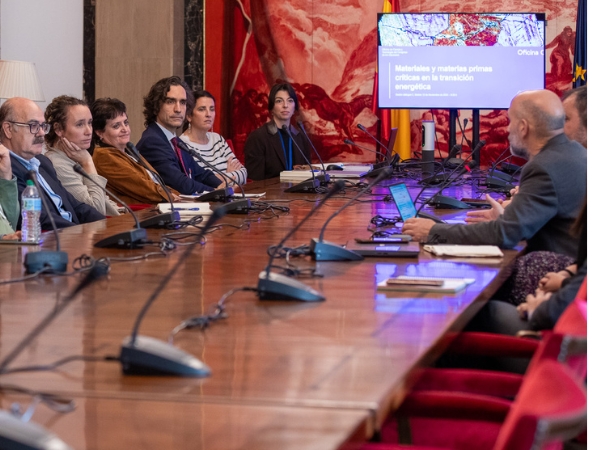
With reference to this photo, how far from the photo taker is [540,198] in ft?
10.9

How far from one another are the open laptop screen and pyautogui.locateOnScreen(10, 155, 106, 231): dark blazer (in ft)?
5.08

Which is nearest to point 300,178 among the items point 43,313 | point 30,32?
point 30,32

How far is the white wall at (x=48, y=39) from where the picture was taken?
6.80m

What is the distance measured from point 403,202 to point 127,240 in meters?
1.18

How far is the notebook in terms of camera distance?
9.86 ft

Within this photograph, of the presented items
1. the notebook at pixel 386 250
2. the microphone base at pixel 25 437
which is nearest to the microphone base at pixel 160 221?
the notebook at pixel 386 250

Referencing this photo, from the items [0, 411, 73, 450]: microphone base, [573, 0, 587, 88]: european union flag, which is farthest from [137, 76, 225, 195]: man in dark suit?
[0, 411, 73, 450]: microphone base

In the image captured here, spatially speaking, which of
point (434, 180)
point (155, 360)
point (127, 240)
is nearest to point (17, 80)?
point (434, 180)

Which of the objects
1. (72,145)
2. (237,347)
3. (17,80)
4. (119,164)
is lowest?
(237,347)

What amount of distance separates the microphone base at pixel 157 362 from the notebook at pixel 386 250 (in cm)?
146

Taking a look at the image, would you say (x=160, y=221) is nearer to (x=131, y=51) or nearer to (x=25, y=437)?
(x=25, y=437)

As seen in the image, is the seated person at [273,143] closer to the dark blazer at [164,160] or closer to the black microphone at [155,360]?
the dark blazer at [164,160]

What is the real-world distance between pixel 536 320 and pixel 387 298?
555 millimetres

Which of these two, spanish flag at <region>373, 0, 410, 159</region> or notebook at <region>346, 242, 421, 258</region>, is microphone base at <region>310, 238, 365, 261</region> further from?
spanish flag at <region>373, 0, 410, 159</region>
